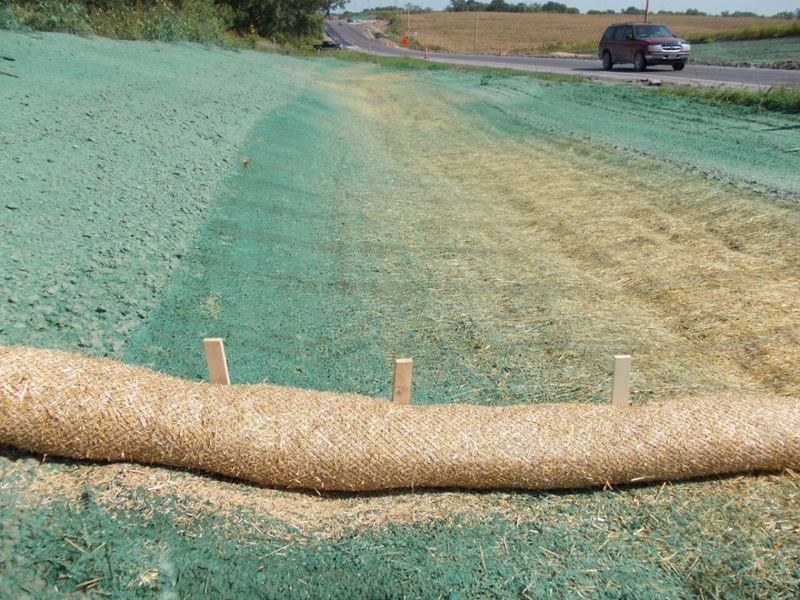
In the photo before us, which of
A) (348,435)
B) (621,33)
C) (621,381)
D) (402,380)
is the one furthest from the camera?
(621,33)

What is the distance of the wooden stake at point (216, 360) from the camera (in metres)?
3.91

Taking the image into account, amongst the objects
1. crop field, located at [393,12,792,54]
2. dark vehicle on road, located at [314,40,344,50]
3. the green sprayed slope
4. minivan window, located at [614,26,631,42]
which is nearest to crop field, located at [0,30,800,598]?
the green sprayed slope

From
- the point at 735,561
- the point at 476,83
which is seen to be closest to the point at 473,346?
the point at 735,561

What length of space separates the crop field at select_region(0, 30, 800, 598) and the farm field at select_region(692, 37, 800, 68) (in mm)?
19251

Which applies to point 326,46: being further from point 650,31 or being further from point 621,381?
point 621,381

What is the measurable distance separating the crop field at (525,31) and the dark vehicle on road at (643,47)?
24915 millimetres

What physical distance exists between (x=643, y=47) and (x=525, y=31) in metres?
54.7

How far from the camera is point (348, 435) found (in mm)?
3633

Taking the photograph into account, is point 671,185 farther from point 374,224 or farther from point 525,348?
point 525,348

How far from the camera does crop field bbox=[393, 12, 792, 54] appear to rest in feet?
193

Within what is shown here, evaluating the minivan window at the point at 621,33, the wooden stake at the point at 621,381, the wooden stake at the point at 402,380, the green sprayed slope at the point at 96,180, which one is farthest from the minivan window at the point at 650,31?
the wooden stake at the point at 402,380

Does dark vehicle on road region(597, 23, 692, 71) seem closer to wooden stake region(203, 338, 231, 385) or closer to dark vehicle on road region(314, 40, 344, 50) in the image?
wooden stake region(203, 338, 231, 385)

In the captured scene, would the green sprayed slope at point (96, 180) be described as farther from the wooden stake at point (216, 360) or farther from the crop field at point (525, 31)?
the crop field at point (525, 31)

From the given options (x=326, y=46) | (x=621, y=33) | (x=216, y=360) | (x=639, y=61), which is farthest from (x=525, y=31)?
(x=216, y=360)
